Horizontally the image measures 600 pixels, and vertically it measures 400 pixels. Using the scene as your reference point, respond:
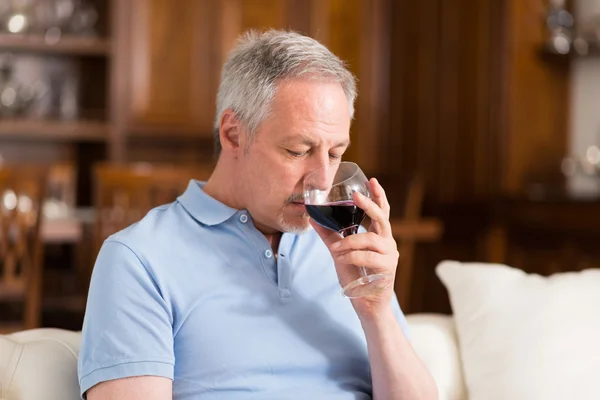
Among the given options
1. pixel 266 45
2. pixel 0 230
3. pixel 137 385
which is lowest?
pixel 0 230

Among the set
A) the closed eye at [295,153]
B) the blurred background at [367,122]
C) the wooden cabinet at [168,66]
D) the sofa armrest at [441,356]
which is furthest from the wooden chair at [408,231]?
the wooden cabinet at [168,66]

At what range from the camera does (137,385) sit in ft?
4.27

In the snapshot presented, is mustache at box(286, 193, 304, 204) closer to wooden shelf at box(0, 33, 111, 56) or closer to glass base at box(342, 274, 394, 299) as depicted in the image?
glass base at box(342, 274, 394, 299)

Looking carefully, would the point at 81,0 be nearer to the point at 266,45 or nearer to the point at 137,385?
the point at 266,45

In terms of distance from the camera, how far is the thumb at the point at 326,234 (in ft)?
4.86

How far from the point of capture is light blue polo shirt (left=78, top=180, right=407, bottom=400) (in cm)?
134

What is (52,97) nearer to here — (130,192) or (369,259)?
(130,192)

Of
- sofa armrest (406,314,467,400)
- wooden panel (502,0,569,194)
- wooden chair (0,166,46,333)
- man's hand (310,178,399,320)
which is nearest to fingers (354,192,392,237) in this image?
man's hand (310,178,399,320)

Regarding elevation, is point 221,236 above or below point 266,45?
below

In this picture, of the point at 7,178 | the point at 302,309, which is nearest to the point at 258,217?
the point at 302,309

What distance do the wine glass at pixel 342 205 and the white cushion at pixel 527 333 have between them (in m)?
0.44

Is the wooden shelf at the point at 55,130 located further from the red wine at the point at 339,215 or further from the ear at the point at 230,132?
the red wine at the point at 339,215

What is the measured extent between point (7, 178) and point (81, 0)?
7.11 feet

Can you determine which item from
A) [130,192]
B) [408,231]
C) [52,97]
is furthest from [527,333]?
[52,97]
